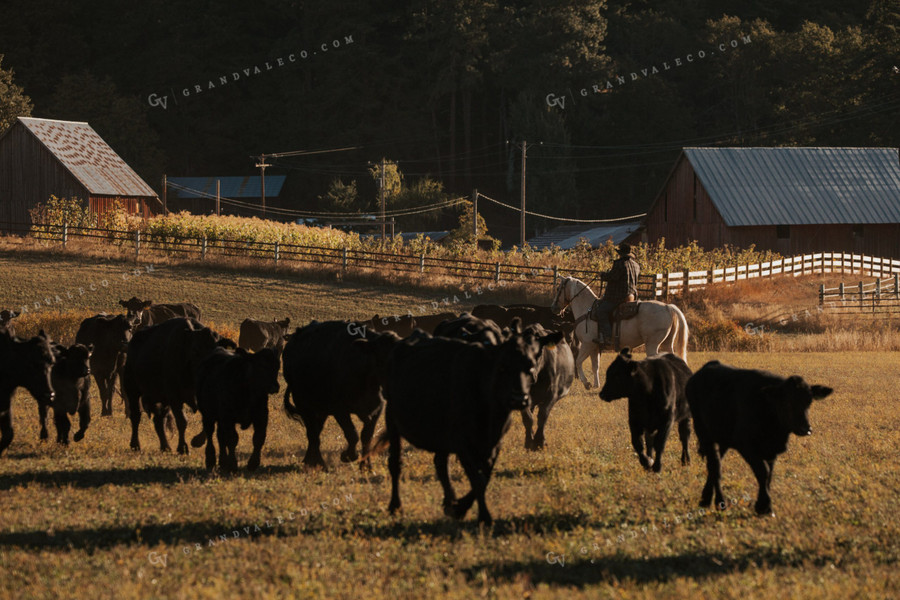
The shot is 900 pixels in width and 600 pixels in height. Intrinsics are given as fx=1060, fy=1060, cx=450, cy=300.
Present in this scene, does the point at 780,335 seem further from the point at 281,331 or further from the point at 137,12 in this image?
the point at 137,12

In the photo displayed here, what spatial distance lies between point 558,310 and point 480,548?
14.0 m

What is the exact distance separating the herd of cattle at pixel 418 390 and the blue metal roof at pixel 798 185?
45848mm

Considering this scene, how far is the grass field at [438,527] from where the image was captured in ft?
25.0

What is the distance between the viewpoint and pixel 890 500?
34.2 feet

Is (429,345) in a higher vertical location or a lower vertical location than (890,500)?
higher

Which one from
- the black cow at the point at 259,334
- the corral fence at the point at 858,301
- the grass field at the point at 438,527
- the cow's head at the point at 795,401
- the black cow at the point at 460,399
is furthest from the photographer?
the corral fence at the point at 858,301

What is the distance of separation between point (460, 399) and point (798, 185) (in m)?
54.5

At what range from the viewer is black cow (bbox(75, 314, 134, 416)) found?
16.3 meters

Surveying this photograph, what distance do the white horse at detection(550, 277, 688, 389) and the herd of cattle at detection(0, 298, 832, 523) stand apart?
7037mm

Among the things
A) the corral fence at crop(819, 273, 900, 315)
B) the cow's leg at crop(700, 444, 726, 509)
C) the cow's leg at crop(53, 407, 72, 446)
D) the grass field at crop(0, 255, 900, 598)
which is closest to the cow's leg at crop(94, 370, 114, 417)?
the grass field at crop(0, 255, 900, 598)

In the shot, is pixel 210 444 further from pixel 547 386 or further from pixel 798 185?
pixel 798 185

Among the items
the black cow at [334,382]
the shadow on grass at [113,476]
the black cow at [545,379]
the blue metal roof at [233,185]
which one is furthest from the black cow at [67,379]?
the blue metal roof at [233,185]

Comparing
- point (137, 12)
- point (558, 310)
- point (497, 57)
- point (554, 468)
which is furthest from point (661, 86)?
point (554, 468)

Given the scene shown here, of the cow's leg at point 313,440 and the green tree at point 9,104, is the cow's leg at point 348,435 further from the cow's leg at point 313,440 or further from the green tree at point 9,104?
the green tree at point 9,104
